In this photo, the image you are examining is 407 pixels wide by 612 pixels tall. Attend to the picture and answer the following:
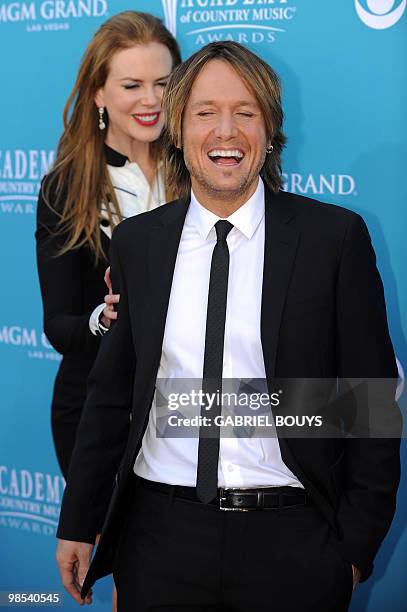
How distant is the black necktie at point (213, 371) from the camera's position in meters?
2.15

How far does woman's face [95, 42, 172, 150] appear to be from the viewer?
316 cm

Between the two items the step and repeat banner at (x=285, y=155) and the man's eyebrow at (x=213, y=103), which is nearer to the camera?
the man's eyebrow at (x=213, y=103)

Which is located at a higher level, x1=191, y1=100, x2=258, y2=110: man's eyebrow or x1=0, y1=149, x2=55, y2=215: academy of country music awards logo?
x1=191, y1=100, x2=258, y2=110: man's eyebrow

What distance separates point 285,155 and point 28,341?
1.39 meters

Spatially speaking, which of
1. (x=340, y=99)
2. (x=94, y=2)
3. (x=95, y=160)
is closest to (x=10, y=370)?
(x=95, y=160)

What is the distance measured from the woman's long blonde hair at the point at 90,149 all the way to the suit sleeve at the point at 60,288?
0.04 m

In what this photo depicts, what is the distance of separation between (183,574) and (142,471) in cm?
28

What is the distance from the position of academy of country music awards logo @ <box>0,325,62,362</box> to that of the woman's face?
107cm

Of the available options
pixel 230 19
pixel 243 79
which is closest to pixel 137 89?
pixel 230 19

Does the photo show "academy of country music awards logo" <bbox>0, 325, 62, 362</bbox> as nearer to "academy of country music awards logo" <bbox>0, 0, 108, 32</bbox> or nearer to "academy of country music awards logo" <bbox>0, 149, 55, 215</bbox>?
"academy of country music awards logo" <bbox>0, 149, 55, 215</bbox>

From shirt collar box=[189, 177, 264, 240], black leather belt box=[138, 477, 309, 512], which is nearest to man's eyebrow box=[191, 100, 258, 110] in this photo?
shirt collar box=[189, 177, 264, 240]

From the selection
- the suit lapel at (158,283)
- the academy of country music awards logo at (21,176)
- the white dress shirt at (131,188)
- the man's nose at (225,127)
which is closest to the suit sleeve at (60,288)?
the white dress shirt at (131,188)

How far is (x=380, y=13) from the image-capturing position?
3.14m

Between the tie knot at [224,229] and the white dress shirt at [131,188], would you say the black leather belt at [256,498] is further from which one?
the white dress shirt at [131,188]
